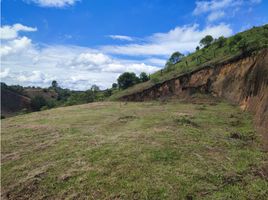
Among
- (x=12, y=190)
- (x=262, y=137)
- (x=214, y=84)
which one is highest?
(x=214, y=84)

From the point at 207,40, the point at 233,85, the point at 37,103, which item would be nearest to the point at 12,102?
the point at 37,103

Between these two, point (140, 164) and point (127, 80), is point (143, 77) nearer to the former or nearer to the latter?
point (127, 80)

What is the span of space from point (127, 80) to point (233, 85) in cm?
3018

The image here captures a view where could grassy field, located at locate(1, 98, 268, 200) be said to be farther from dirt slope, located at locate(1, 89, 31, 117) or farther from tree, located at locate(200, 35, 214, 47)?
dirt slope, located at locate(1, 89, 31, 117)

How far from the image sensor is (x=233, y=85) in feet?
84.4

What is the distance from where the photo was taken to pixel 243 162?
9570 mm

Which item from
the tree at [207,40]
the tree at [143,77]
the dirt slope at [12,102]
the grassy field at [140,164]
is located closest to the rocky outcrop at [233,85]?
the grassy field at [140,164]

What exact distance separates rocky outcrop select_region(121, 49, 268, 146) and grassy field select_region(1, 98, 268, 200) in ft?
7.13

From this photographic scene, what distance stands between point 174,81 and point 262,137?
2420 centimetres

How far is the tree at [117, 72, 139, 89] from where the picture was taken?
53.7m

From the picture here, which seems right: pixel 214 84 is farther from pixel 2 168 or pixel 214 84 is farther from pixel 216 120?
pixel 2 168

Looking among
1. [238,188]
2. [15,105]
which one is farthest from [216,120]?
[15,105]

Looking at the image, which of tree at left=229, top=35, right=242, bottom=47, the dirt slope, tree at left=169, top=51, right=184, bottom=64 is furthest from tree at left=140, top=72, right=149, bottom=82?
the dirt slope

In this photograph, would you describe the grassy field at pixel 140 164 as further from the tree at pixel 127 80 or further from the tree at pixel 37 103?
the tree at pixel 37 103
